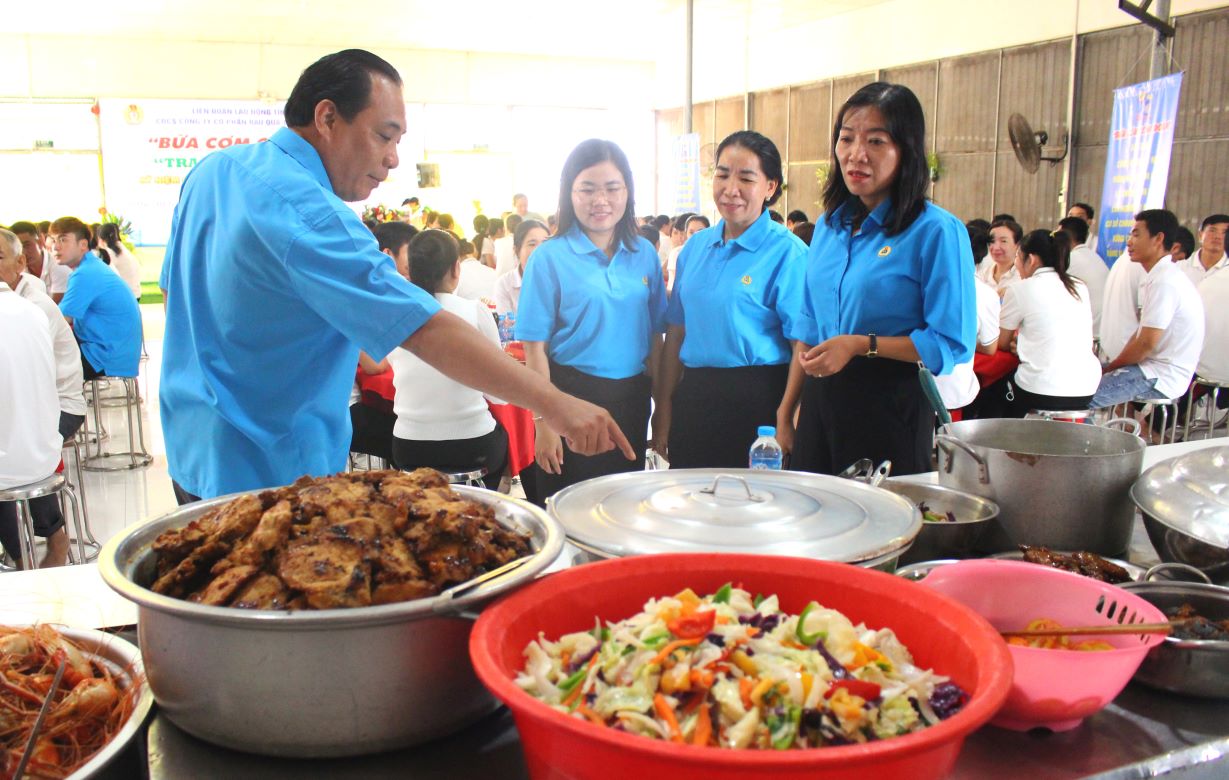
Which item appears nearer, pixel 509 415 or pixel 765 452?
pixel 765 452

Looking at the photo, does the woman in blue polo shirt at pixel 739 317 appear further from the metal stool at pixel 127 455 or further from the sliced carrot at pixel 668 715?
the metal stool at pixel 127 455

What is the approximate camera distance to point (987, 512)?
136 cm

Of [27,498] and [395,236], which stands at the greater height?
[395,236]

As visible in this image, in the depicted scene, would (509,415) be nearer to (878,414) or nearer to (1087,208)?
(878,414)

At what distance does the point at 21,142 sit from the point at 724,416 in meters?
13.6

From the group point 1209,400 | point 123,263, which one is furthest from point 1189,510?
point 123,263

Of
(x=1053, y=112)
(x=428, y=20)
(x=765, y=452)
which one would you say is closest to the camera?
(x=765, y=452)

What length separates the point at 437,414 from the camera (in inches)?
133

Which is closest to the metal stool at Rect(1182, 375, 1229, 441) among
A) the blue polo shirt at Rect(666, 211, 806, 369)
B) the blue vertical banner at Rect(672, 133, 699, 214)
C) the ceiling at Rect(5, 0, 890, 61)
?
the blue polo shirt at Rect(666, 211, 806, 369)

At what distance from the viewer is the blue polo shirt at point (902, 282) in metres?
2.17

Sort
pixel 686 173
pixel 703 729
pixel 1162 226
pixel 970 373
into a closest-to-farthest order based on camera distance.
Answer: pixel 703 729, pixel 970 373, pixel 1162 226, pixel 686 173

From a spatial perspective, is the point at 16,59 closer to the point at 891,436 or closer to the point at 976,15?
the point at 976,15

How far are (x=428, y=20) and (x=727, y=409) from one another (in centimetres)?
1060

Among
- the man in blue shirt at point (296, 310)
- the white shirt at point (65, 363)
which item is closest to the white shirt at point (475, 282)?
the white shirt at point (65, 363)
